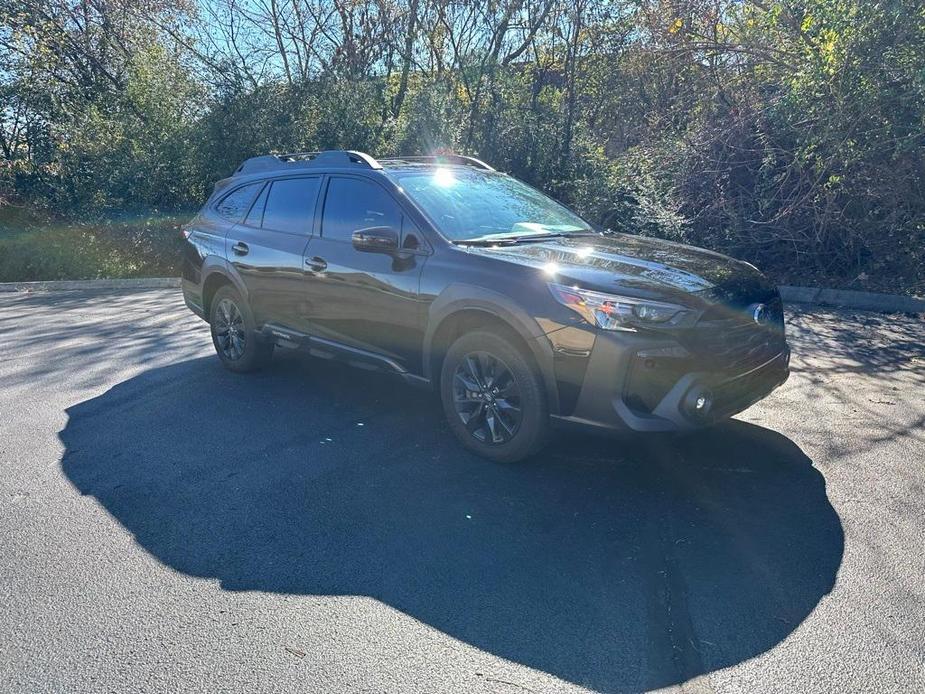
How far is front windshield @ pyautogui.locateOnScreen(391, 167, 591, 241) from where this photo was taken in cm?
528

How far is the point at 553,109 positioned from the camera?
15.7 meters

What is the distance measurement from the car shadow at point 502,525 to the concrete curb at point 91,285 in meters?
8.29

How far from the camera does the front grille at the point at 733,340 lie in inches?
164

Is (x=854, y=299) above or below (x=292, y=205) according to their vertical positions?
below

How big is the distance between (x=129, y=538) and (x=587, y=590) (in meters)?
2.31

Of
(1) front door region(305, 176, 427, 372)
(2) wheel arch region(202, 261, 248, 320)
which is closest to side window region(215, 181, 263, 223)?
(2) wheel arch region(202, 261, 248, 320)

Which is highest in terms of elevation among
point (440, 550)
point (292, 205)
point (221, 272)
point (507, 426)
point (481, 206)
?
point (481, 206)

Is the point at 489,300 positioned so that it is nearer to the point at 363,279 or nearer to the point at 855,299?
the point at 363,279

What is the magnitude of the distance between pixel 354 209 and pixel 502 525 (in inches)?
108

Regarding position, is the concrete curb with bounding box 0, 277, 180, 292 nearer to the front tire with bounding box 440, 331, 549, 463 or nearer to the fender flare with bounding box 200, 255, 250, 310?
the fender flare with bounding box 200, 255, 250, 310

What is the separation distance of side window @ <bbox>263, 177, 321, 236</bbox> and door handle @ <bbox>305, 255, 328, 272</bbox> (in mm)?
257

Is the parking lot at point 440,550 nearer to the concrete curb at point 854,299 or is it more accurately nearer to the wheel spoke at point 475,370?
the wheel spoke at point 475,370

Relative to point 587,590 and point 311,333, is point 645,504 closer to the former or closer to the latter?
point 587,590

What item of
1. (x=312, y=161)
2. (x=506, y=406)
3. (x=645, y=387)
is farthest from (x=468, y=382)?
(x=312, y=161)
